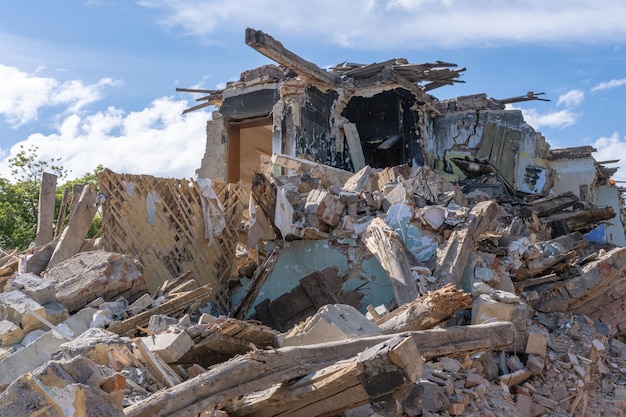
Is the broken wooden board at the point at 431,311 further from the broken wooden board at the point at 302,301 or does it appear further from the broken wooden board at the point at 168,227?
the broken wooden board at the point at 168,227

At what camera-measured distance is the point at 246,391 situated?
420cm

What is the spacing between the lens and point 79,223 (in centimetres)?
834

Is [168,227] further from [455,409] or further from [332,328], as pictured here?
[455,409]

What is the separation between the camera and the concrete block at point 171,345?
5.23 metres

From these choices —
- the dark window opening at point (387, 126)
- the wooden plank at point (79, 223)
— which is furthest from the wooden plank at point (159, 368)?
the dark window opening at point (387, 126)

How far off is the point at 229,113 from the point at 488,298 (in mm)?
9191

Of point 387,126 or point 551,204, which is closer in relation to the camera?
point 551,204

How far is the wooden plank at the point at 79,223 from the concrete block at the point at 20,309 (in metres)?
1.65

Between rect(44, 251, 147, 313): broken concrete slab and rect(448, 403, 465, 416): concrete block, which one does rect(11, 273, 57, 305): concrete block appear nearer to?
rect(44, 251, 147, 313): broken concrete slab

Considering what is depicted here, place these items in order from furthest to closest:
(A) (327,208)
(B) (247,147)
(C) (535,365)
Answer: (B) (247,147) → (A) (327,208) → (C) (535,365)

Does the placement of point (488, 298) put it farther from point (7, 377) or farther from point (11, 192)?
point (11, 192)

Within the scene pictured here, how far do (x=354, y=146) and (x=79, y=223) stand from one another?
7925 mm

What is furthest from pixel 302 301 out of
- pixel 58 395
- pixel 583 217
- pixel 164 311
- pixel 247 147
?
pixel 247 147

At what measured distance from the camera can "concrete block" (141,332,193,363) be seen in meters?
5.23
